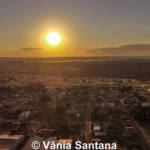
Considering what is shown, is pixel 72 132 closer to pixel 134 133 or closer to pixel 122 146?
pixel 122 146

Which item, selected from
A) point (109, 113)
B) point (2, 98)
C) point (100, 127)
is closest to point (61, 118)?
point (100, 127)

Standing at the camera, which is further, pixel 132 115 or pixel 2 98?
pixel 2 98

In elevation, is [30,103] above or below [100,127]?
above

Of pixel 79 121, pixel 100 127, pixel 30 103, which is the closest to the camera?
pixel 100 127

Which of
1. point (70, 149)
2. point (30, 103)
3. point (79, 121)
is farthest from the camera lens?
point (30, 103)

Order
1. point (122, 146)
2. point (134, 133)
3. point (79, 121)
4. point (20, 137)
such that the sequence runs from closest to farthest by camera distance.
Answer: point (20, 137)
point (122, 146)
point (134, 133)
point (79, 121)

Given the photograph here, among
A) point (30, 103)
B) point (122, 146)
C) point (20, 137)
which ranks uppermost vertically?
point (30, 103)

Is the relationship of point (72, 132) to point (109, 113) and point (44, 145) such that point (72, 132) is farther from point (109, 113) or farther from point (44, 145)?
point (109, 113)

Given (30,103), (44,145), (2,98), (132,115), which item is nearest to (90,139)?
(44,145)

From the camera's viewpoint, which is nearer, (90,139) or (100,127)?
(90,139)
